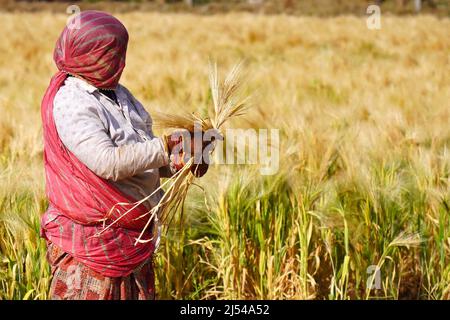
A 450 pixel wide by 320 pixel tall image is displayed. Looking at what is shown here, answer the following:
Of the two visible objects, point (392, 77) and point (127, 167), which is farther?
point (392, 77)

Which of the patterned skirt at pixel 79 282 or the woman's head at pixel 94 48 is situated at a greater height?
the woman's head at pixel 94 48

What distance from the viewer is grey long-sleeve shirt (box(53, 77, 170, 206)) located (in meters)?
1.84

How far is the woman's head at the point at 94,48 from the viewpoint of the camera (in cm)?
188

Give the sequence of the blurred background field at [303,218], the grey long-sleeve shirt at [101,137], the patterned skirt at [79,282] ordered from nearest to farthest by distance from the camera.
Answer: the grey long-sleeve shirt at [101,137] → the patterned skirt at [79,282] → the blurred background field at [303,218]

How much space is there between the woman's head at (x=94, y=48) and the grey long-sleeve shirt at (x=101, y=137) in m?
0.04

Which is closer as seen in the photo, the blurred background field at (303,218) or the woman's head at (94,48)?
the woman's head at (94,48)

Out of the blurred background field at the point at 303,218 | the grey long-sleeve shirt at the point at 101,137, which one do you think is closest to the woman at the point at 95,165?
the grey long-sleeve shirt at the point at 101,137

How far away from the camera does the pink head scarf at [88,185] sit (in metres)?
1.89

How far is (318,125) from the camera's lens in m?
3.66

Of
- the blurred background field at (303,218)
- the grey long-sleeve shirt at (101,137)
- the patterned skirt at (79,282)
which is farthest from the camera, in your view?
the blurred background field at (303,218)

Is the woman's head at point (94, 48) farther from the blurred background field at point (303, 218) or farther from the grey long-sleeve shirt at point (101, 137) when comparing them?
the blurred background field at point (303, 218)
